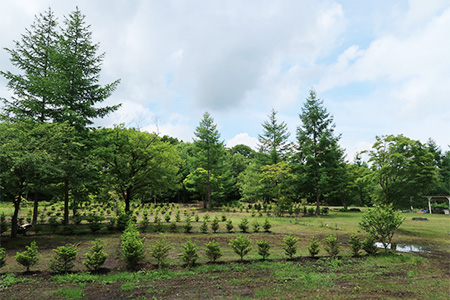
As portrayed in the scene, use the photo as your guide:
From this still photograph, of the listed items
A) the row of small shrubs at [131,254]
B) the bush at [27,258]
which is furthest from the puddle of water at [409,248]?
the bush at [27,258]

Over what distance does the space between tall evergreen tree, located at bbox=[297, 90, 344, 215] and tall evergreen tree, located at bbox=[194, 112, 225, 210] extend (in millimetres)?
11246

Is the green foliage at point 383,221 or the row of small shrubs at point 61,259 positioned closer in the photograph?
the row of small shrubs at point 61,259

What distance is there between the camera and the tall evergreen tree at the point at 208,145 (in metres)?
31.1

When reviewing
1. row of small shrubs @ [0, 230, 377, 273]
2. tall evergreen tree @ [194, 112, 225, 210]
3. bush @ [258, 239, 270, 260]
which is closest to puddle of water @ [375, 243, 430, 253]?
row of small shrubs @ [0, 230, 377, 273]

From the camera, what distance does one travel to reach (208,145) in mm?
31047

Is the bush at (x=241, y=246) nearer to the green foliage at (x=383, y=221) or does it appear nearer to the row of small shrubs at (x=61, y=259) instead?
the row of small shrubs at (x=61, y=259)

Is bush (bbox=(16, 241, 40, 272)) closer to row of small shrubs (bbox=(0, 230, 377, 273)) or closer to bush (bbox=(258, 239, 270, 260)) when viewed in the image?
row of small shrubs (bbox=(0, 230, 377, 273))

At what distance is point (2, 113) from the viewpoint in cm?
1423

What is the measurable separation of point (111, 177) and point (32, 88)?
7059mm

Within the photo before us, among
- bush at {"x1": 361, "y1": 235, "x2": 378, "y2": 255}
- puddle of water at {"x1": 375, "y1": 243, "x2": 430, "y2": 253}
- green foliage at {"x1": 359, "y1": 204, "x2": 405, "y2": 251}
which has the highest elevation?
green foliage at {"x1": 359, "y1": 204, "x2": 405, "y2": 251}

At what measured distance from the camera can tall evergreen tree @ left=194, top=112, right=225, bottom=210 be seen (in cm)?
3111

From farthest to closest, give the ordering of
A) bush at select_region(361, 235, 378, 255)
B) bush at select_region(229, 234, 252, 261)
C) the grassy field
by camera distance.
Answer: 1. bush at select_region(361, 235, 378, 255)
2. bush at select_region(229, 234, 252, 261)
3. the grassy field

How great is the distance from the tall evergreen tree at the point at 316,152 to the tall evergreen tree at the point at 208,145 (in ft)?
36.9

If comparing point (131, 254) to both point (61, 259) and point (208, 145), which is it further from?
point (208, 145)
